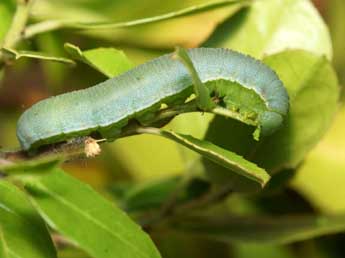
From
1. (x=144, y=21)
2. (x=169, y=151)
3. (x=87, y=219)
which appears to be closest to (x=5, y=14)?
(x=144, y=21)

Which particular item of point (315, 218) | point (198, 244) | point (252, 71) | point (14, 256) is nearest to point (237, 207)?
point (198, 244)

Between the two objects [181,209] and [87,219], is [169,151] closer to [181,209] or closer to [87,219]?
[181,209]

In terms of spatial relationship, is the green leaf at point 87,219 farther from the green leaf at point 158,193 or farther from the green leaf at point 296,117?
the green leaf at point 158,193

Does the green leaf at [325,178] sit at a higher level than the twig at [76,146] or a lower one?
lower

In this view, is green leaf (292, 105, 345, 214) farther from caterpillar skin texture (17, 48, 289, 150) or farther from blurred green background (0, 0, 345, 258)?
caterpillar skin texture (17, 48, 289, 150)

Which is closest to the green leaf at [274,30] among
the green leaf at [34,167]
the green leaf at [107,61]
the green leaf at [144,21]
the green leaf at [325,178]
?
the green leaf at [144,21]
